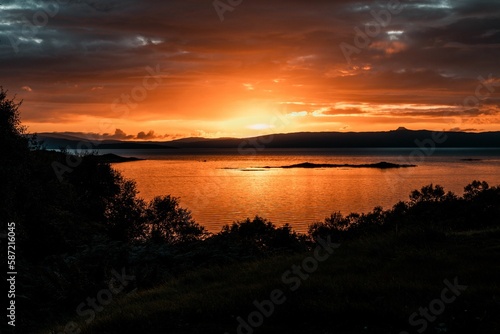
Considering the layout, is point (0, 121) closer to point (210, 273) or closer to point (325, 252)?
point (210, 273)

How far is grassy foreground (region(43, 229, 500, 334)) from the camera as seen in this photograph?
32.1 ft

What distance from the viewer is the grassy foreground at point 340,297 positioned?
32.1 ft

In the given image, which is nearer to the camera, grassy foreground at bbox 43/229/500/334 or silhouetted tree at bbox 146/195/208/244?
grassy foreground at bbox 43/229/500/334

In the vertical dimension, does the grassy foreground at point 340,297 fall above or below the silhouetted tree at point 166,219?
above

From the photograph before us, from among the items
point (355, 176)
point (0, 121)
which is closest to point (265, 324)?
point (0, 121)

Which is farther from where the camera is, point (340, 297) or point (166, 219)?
point (166, 219)

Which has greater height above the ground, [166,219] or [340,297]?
[340,297]

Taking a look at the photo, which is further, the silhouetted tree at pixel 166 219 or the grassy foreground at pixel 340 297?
the silhouetted tree at pixel 166 219

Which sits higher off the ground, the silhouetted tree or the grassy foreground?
the grassy foreground

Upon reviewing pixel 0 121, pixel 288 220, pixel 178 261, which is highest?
pixel 0 121

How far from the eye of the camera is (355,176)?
636 feet

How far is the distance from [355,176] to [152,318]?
188 metres

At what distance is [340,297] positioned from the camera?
36.0 ft

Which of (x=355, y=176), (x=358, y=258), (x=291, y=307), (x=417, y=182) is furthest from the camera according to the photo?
(x=355, y=176)
